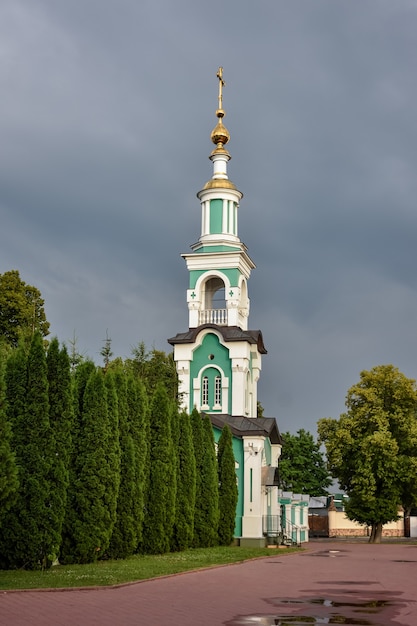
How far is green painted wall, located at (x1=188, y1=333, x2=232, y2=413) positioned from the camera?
35.5 meters

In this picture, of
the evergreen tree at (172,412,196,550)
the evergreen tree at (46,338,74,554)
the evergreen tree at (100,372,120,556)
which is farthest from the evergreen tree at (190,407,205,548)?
the evergreen tree at (46,338,74,554)

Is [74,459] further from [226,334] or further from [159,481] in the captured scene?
[226,334]

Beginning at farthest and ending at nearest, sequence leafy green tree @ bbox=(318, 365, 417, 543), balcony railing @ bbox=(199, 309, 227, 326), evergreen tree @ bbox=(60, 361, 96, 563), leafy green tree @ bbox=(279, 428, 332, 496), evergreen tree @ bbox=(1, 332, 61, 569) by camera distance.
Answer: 1. leafy green tree @ bbox=(279, 428, 332, 496)
2. leafy green tree @ bbox=(318, 365, 417, 543)
3. balcony railing @ bbox=(199, 309, 227, 326)
4. evergreen tree @ bbox=(60, 361, 96, 563)
5. evergreen tree @ bbox=(1, 332, 61, 569)

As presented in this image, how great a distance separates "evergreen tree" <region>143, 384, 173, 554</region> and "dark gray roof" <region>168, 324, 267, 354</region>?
34.6 feet

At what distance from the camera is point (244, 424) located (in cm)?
3384

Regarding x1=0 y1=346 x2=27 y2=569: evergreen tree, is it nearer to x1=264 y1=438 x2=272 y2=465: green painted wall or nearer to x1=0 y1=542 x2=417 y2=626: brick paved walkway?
x1=0 y1=542 x2=417 y2=626: brick paved walkway

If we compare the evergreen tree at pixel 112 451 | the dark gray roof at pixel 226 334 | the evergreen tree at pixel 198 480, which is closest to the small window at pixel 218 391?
the dark gray roof at pixel 226 334

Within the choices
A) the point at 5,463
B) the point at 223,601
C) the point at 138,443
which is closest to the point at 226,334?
the point at 138,443

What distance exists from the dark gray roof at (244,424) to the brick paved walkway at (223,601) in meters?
15.2

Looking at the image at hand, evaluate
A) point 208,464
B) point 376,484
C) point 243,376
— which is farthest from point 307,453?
point 208,464

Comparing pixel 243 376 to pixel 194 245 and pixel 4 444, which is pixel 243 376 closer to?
pixel 194 245

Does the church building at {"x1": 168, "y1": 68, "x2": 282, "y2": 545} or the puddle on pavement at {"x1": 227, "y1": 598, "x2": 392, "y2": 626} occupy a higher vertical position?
the church building at {"x1": 168, "y1": 68, "x2": 282, "y2": 545}

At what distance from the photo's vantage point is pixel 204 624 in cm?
934

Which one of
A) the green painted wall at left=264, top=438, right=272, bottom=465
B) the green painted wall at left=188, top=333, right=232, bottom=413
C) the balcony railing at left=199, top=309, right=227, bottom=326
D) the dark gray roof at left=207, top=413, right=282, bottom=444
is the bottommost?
the green painted wall at left=264, top=438, right=272, bottom=465
